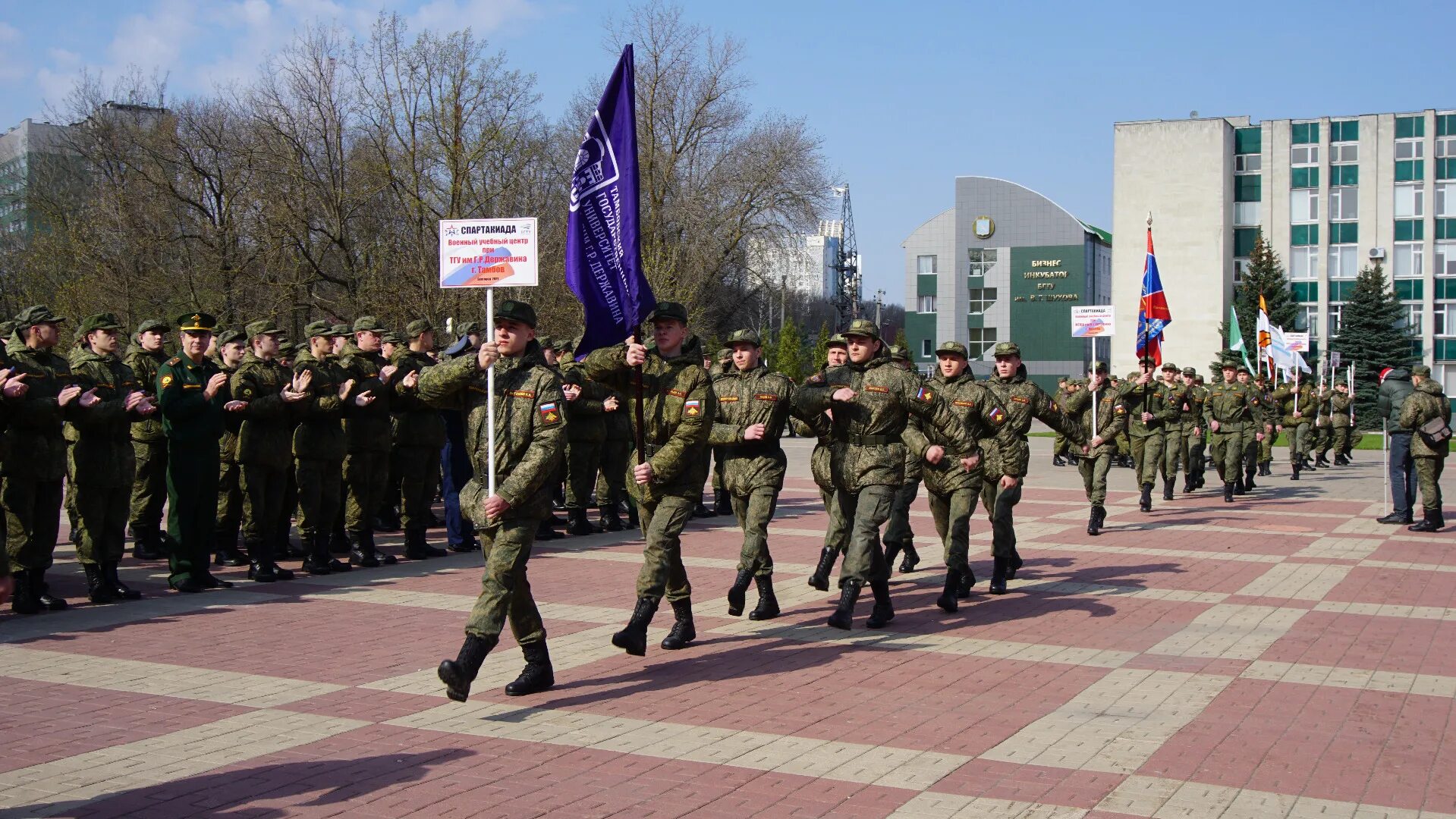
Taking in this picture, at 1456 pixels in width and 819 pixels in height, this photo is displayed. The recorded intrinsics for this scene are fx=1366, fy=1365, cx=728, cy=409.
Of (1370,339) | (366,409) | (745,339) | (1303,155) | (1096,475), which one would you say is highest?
(1303,155)

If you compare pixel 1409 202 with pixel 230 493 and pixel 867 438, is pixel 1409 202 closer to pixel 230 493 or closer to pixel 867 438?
pixel 867 438

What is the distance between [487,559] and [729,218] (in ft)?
127

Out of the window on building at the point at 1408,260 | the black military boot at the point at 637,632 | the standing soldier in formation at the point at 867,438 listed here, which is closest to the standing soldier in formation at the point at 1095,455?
the standing soldier in formation at the point at 867,438

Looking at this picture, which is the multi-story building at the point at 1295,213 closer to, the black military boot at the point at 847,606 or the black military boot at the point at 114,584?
the black military boot at the point at 847,606

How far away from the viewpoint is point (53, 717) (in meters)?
6.72

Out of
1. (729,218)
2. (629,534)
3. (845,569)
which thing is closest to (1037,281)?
(729,218)

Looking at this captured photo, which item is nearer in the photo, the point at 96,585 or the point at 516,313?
the point at 516,313

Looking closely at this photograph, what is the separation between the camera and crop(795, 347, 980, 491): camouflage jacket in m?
9.23

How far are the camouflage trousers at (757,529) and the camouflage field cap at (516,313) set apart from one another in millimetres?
2766

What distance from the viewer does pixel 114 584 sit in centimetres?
1033

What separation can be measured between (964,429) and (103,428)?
652 cm

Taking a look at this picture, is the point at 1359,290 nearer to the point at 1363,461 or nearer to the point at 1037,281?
the point at 1037,281

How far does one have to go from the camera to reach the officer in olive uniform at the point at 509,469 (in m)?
6.89

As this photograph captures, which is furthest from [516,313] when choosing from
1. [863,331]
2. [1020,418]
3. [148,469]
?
[148,469]
